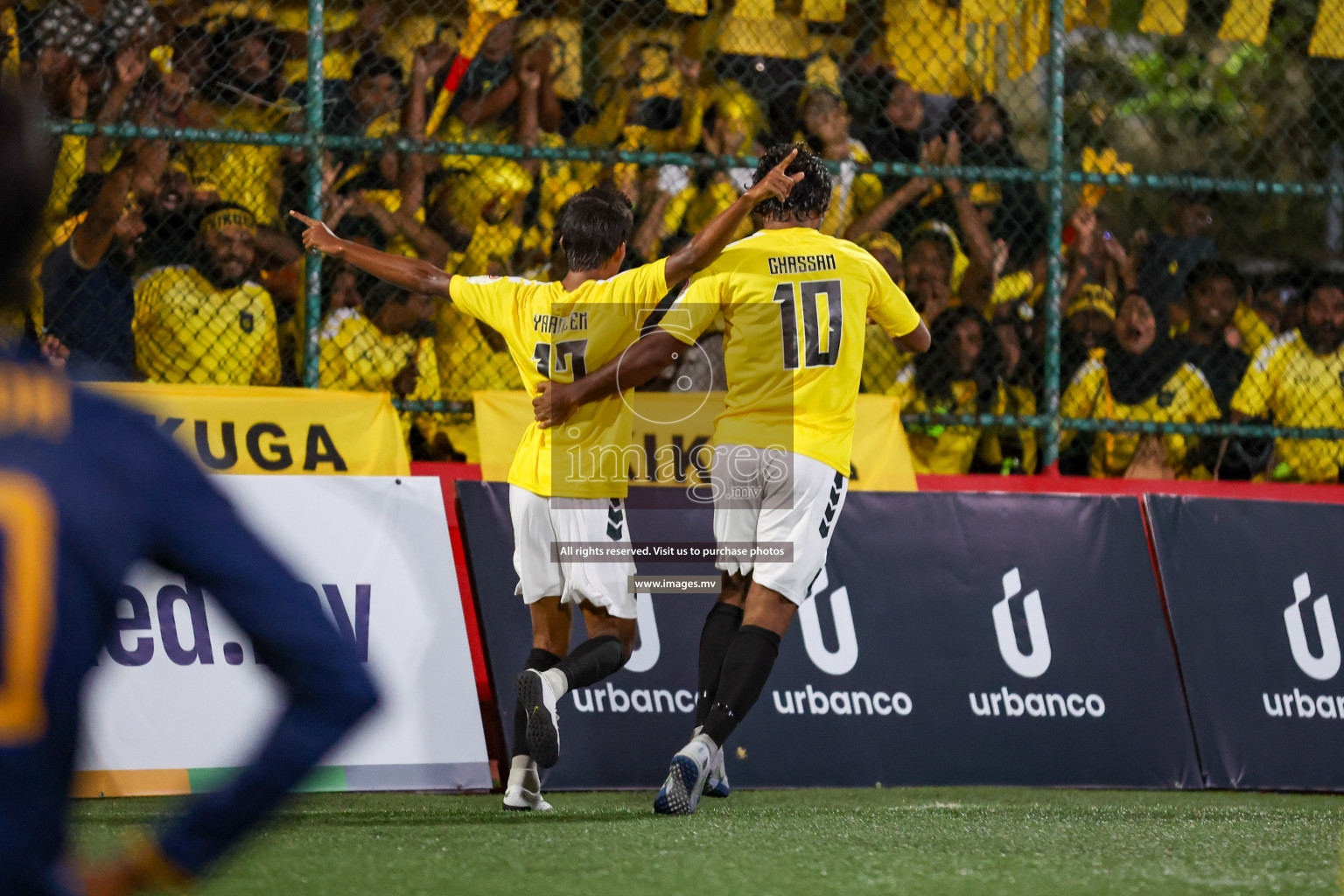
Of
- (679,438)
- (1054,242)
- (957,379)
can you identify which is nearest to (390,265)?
(679,438)

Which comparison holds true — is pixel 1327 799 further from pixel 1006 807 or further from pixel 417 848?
pixel 417 848

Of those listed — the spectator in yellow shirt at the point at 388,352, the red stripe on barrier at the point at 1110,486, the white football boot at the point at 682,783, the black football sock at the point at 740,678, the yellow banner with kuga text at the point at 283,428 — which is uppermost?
the spectator in yellow shirt at the point at 388,352

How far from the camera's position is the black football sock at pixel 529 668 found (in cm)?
499

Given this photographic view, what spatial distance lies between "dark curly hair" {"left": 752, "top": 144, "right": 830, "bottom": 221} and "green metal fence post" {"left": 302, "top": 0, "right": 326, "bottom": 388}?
2408 mm

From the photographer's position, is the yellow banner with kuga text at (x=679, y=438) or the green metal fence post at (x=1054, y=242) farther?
the green metal fence post at (x=1054, y=242)

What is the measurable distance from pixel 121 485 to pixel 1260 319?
26.6 feet

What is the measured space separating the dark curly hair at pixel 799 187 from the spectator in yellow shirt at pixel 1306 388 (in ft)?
13.0

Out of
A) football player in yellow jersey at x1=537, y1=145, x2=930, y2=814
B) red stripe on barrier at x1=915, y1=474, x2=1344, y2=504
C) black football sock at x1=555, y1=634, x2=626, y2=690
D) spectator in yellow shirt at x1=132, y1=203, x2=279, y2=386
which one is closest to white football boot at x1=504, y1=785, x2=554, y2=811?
black football sock at x1=555, y1=634, x2=626, y2=690

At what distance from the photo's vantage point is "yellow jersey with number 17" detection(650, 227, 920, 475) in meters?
5.23

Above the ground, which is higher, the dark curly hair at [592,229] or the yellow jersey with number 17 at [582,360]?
the dark curly hair at [592,229]

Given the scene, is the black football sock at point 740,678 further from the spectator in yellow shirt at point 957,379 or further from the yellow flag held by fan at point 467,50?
the yellow flag held by fan at point 467,50

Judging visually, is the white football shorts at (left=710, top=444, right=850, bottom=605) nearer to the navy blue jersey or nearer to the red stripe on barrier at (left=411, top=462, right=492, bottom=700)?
the red stripe on barrier at (left=411, top=462, right=492, bottom=700)

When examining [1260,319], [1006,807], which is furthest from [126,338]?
[1260,319]

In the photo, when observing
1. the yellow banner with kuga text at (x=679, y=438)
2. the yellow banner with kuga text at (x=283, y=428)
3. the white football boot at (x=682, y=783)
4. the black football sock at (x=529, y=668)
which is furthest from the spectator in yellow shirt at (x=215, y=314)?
the white football boot at (x=682, y=783)
